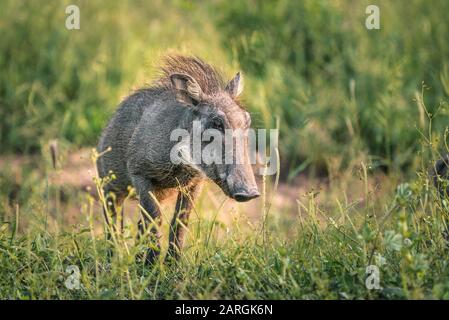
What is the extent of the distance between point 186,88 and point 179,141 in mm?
280

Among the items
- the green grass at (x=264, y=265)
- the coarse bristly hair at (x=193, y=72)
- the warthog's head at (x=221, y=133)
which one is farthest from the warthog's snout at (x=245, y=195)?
the coarse bristly hair at (x=193, y=72)

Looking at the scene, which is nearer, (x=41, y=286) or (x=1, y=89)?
(x=41, y=286)

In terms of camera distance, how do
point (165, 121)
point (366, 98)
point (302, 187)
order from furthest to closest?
point (366, 98)
point (302, 187)
point (165, 121)

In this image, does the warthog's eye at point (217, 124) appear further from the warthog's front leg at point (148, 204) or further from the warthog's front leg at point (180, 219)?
the warthog's front leg at point (148, 204)

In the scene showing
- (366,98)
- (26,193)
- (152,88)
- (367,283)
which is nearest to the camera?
(367,283)

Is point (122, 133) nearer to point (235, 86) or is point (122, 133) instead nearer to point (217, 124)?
point (235, 86)

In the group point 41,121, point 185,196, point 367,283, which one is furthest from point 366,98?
point 367,283

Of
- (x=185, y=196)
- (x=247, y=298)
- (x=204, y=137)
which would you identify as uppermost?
(x=204, y=137)

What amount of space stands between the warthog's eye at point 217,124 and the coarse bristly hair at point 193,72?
0.36 meters

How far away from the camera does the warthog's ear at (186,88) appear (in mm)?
4434

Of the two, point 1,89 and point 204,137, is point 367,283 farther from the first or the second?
point 1,89

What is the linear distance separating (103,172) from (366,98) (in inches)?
124

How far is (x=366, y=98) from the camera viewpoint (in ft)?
24.9

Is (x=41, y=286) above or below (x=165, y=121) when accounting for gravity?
below
